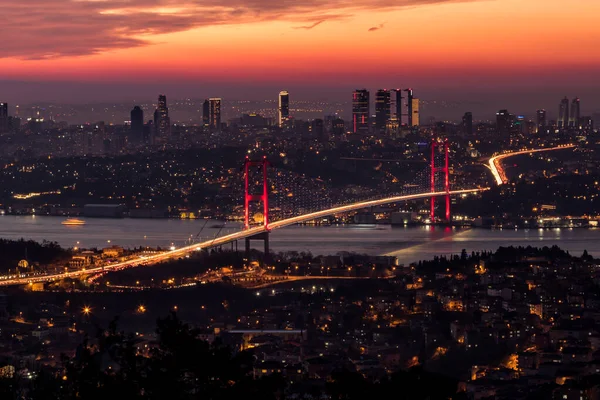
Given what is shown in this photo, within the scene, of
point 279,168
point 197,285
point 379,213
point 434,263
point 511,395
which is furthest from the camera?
point 279,168

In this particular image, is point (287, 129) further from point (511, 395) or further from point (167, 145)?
point (511, 395)

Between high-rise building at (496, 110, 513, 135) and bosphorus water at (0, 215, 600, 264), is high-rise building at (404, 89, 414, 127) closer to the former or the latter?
high-rise building at (496, 110, 513, 135)

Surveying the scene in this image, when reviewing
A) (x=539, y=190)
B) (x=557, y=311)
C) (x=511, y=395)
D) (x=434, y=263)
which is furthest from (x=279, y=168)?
(x=511, y=395)

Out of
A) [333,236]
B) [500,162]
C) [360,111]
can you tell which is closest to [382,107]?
[360,111]

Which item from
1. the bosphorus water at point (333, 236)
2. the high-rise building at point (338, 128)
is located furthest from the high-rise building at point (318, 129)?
the bosphorus water at point (333, 236)

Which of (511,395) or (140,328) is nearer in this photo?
(511,395)

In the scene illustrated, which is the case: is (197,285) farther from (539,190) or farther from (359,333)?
(539,190)

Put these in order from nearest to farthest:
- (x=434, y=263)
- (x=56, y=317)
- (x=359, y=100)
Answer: (x=56, y=317) → (x=434, y=263) → (x=359, y=100)

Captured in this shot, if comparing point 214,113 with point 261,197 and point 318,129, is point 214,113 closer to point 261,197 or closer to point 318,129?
point 318,129
